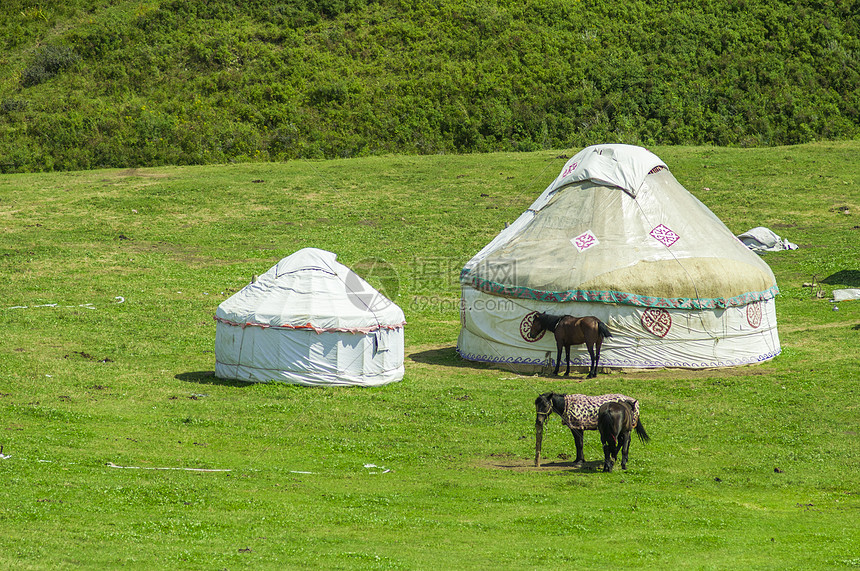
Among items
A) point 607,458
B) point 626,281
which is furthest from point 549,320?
point 607,458

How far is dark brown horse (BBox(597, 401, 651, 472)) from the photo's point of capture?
39.6ft

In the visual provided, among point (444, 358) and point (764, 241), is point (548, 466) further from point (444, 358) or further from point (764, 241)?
point (764, 241)

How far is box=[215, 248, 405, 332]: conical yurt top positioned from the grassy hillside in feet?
93.8

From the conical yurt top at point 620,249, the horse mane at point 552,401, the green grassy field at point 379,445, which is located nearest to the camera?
the green grassy field at point 379,445

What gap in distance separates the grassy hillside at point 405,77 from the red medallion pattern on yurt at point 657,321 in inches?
1125

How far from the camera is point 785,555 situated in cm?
910

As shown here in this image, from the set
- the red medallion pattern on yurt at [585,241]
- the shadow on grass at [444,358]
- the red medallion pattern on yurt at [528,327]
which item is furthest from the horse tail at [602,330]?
the shadow on grass at [444,358]

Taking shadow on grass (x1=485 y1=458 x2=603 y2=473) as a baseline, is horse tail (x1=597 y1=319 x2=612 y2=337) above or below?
above

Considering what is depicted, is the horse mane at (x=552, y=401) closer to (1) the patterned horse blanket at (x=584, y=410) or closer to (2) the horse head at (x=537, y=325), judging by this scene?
(1) the patterned horse blanket at (x=584, y=410)

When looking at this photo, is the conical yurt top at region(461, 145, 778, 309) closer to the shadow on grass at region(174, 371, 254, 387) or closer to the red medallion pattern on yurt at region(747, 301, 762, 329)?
the red medallion pattern on yurt at region(747, 301, 762, 329)

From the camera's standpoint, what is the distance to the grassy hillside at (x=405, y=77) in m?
47.0

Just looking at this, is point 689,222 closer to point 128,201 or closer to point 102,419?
point 102,419

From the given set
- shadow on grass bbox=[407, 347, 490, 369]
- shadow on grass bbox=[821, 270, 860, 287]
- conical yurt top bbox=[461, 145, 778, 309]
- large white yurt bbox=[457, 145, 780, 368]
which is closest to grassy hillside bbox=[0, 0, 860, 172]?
shadow on grass bbox=[821, 270, 860, 287]

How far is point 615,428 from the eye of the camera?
1212 cm
